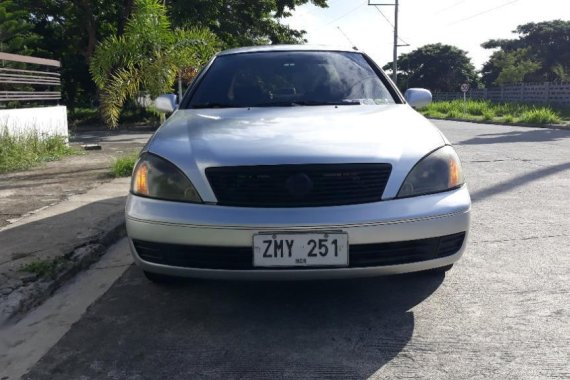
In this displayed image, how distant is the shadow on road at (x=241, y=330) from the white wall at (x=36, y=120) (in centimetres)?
673

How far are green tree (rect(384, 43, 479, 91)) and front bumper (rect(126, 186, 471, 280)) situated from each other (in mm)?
64638

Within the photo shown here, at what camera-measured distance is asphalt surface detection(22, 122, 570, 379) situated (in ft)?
7.89

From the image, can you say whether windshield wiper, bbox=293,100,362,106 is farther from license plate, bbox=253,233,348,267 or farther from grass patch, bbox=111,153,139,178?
grass patch, bbox=111,153,139,178

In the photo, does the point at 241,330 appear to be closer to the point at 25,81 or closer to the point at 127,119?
the point at 25,81

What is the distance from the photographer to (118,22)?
79.4ft

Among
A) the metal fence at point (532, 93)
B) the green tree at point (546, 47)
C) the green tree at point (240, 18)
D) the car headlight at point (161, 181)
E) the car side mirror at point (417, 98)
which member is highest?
the green tree at point (546, 47)

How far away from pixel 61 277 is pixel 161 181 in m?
1.20

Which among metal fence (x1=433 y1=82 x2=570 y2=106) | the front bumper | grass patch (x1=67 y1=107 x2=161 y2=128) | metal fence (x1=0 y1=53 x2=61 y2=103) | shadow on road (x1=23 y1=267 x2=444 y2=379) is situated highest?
metal fence (x1=433 y1=82 x2=570 y2=106)

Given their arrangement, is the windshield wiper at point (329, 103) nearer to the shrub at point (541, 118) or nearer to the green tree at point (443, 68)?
the shrub at point (541, 118)

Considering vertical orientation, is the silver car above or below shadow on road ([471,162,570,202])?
above

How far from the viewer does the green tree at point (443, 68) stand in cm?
6588

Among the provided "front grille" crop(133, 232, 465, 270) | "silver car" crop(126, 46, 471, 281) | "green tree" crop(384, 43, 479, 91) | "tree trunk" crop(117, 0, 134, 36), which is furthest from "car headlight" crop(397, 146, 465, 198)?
"green tree" crop(384, 43, 479, 91)

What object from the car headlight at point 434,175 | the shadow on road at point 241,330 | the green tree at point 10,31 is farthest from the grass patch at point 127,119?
the car headlight at point 434,175

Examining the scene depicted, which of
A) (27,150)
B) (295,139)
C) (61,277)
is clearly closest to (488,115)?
(27,150)
